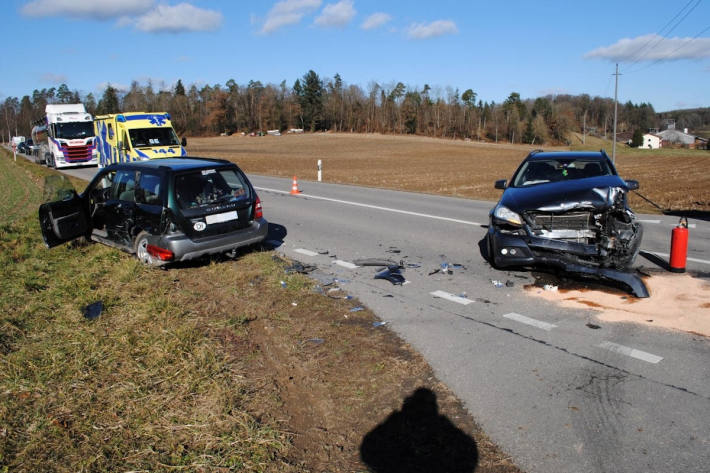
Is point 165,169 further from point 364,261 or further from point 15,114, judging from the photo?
point 15,114

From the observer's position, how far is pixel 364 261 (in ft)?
28.2

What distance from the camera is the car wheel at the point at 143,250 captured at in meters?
7.90

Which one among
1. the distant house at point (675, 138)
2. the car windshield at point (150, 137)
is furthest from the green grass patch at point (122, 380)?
the distant house at point (675, 138)

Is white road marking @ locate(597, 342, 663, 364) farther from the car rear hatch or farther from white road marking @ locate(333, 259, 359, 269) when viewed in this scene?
the car rear hatch

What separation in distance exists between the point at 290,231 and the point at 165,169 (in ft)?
12.5

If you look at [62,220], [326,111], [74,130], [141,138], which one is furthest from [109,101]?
[62,220]

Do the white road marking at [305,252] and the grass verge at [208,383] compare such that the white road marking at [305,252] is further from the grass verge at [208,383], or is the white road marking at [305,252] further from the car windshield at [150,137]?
the car windshield at [150,137]

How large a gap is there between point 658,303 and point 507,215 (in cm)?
218

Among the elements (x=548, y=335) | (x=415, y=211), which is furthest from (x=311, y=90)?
(x=548, y=335)

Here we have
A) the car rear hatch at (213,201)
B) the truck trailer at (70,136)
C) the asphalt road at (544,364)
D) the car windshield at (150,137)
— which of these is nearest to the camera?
the asphalt road at (544,364)

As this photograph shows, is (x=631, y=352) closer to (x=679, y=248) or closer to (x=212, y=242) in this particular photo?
(x=679, y=248)

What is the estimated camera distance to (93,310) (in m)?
6.29

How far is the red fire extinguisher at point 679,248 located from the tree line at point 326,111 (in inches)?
4912

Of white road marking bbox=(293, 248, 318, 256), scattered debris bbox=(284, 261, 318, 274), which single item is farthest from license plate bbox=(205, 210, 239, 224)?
white road marking bbox=(293, 248, 318, 256)
